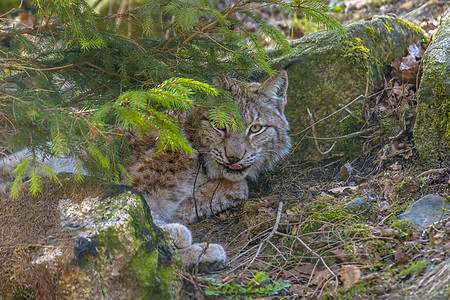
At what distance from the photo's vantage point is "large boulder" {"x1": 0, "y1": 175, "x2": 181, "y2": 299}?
6.97 feet

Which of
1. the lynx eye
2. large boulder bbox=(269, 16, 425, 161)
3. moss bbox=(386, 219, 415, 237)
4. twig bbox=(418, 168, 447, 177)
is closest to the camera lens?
moss bbox=(386, 219, 415, 237)

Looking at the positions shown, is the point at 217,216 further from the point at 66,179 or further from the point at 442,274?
the point at 442,274

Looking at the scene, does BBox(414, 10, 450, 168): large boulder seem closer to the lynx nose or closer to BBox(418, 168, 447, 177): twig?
BBox(418, 168, 447, 177): twig

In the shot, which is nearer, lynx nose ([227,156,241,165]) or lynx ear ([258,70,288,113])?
lynx nose ([227,156,241,165])

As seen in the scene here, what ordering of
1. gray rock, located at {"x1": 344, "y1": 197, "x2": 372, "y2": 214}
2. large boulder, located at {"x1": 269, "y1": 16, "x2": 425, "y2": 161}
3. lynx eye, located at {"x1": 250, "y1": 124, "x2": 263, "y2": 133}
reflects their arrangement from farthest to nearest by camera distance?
1. large boulder, located at {"x1": 269, "y1": 16, "x2": 425, "y2": 161}
2. lynx eye, located at {"x1": 250, "y1": 124, "x2": 263, "y2": 133}
3. gray rock, located at {"x1": 344, "y1": 197, "x2": 372, "y2": 214}

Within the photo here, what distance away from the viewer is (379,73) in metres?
4.33

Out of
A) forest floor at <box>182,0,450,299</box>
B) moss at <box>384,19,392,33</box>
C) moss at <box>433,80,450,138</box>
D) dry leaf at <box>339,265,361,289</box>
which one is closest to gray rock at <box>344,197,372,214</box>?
forest floor at <box>182,0,450,299</box>

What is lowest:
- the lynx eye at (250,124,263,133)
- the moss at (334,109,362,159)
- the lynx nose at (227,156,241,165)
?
the moss at (334,109,362,159)

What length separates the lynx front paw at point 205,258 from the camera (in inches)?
105

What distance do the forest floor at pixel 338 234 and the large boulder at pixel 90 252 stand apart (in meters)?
0.31

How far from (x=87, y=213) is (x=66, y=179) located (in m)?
0.39

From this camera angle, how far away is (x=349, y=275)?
91.7 inches

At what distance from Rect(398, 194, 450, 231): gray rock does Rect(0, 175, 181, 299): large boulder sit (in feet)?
5.10

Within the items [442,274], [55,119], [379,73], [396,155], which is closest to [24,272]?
[55,119]
